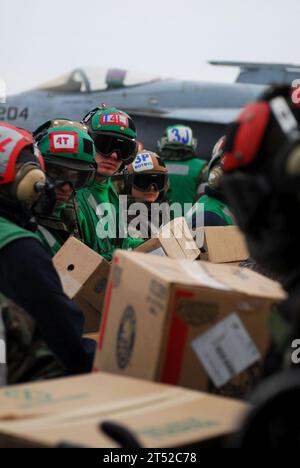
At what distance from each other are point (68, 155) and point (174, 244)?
79 centimetres

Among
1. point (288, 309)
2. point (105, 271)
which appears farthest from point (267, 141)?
point (105, 271)

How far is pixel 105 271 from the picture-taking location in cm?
536

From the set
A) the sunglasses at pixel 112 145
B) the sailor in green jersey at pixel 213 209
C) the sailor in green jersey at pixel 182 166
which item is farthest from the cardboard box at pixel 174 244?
→ the sailor in green jersey at pixel 182 166

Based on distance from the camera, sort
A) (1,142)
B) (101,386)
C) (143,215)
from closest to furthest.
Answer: (101,386), (1,142), (143,215)

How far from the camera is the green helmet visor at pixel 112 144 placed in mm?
7027

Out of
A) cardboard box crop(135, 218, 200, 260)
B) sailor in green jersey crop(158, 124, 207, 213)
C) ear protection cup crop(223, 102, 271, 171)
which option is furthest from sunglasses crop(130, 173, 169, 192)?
ear protection cup crop(223, 102, 271, 171)

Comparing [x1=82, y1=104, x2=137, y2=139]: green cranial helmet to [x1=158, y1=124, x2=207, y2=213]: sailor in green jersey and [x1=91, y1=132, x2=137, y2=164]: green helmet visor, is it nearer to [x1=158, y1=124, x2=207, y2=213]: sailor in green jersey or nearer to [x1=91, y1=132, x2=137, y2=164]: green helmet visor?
[x1=91, y1=132, x2=137, y2=164]: green helmet visor

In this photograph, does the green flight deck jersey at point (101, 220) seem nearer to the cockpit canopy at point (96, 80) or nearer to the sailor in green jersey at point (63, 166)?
the sailor in green jersey at point (63, 166)

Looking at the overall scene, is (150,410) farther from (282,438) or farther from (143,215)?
(143,215)

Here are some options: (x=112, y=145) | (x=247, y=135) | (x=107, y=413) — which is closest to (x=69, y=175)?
(x=112, y=145)

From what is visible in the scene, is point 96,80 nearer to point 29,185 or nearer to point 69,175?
point 69,175

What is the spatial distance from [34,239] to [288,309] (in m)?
1.98

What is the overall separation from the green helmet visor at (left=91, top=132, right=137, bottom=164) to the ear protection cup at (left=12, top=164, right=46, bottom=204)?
8.09ft

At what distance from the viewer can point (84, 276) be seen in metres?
5.32
